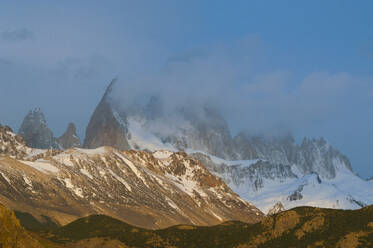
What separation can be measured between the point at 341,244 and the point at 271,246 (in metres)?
20.1

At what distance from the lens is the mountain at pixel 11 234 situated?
162 meters

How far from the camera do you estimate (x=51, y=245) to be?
19762 cm

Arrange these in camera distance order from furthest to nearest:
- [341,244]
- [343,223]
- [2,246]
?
[343,223] → [341,244] → [2,246]

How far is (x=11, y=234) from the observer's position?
164500 mm

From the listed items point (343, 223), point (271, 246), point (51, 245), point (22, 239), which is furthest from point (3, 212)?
point (343, 223)

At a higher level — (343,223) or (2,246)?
(343,223)

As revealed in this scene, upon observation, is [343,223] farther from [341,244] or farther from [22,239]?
[22,239]

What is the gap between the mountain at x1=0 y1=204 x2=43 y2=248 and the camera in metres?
162

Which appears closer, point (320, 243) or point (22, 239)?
point (22, 239)

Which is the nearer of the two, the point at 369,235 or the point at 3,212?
the point at 3,212

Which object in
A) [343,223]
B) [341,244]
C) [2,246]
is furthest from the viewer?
[343,223]

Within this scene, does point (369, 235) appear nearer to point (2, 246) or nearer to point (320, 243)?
point (320, 243)

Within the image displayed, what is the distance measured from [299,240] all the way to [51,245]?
6576 centimetres

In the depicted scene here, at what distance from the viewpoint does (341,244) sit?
Result: 615 ft
